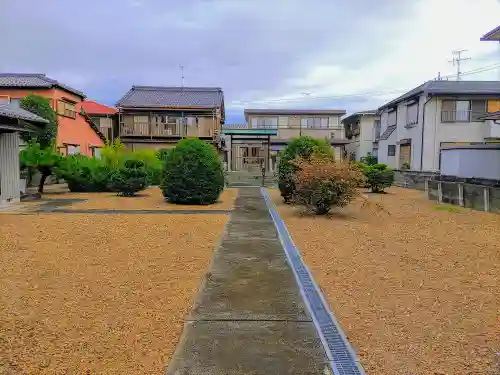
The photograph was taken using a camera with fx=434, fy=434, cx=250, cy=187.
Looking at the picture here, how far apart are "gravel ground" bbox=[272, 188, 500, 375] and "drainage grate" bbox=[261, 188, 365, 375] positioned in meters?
0.09

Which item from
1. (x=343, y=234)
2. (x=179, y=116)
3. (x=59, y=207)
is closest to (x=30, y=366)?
(x=343, y=234)

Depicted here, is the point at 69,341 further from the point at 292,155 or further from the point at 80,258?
the point at 292,155

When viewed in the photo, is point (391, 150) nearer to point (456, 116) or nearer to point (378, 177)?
point (456, 116)

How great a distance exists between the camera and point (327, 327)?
156 inches

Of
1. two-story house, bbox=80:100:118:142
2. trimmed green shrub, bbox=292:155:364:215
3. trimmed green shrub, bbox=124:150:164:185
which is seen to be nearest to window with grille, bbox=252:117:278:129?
two-story house, bbox=80:100:118:142

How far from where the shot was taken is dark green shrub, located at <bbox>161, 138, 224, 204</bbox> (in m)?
14.0

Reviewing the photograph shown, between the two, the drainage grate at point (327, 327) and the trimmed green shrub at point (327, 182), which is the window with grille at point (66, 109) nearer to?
the trimmed green shrub at point (327, 182)

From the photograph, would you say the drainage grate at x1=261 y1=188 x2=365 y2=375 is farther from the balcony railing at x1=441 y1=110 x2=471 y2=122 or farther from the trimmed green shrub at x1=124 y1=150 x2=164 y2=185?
the balcony railing at x1=441 y1=110 x2=471 y2=122

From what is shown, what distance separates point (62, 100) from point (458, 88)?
2327 centimetres

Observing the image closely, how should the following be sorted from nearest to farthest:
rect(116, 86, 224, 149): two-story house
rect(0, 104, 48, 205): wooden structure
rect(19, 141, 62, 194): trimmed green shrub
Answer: rect(0, 104, 48, 205): wooden structure < rect(19, 141, 62, 194): trimmed green shrub < rect(116, 86, 224, 149): two-story house

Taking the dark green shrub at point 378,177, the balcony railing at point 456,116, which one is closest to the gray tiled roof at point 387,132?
the balcony railing at point 456,116

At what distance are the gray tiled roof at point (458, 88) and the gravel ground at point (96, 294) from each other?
67.8 feet

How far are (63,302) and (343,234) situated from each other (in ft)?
19.3

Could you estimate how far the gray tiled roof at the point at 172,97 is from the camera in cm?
3450
